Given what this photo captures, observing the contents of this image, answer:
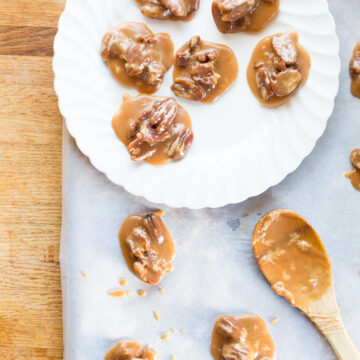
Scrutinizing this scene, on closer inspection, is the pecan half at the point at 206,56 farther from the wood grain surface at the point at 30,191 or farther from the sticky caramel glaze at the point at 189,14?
the wood grain surface at the point at 30,191

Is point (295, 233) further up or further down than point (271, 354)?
further up

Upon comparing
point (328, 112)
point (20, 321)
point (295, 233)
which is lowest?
point (20, 321)

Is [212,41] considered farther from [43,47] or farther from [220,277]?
[220,277]

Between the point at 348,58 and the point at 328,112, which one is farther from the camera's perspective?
the point at 348,58

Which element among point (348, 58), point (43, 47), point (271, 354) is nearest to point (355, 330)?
point (271, 354)

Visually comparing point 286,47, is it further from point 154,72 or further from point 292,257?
point 292,257

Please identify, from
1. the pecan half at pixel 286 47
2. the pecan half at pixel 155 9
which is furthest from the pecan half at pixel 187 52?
the pecan half at pixel 286 47
